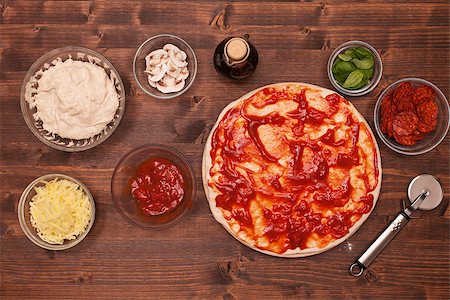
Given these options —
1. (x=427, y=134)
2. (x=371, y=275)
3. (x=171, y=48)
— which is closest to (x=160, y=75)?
(x=171, y=48)

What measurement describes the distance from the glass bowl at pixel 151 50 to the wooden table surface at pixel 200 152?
60 mm

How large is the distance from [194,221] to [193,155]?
39cm

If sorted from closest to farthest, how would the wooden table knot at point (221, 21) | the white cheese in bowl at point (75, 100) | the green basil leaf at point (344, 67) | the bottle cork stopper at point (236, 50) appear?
the bottle cork stopper at point (236, 50)
the white cheese in bowl at point (75, 100)
the green basil leaf at point (344, 67)
the wooden table knot at point (221, 21)

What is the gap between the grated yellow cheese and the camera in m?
3.30

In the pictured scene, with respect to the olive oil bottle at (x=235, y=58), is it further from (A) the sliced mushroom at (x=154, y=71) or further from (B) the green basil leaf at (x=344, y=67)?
(B) the green basil leaf at (x=344, y=67)

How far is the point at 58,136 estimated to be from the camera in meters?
3.46

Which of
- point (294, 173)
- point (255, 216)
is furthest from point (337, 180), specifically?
point (255, 216)

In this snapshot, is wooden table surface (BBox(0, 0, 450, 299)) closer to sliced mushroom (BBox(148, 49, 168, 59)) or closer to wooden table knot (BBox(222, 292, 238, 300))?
wooden table knot (BBox(222, 292, 238, 300))

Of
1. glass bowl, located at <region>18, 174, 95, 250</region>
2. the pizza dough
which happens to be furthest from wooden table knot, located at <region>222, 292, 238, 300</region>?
glass bowl, located at <region>18, 174, 95, 250</region>

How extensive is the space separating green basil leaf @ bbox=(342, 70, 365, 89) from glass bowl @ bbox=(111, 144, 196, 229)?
3.38ft

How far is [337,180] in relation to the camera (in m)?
3.31

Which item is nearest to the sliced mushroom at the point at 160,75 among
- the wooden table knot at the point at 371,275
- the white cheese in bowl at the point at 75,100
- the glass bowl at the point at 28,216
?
the white cheese in bowl at the point at 75,100

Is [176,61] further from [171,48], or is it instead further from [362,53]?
[362,53]

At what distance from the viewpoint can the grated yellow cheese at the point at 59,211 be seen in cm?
330
